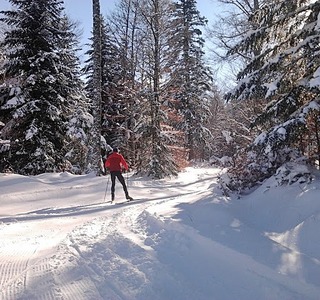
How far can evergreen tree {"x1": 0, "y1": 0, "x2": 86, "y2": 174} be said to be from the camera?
57.0 feet

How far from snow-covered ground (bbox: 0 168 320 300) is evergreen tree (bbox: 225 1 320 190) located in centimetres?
93

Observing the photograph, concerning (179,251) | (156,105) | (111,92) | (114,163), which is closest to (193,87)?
(111,92)

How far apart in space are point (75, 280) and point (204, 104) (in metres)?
29.0

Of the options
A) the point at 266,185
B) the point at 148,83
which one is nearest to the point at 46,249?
the point at 266,185

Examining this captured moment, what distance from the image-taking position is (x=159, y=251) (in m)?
5.10

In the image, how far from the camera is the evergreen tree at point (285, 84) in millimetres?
7133

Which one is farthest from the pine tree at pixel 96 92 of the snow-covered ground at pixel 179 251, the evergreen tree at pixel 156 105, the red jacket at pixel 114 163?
the snow-covered ground at pixel 179 251

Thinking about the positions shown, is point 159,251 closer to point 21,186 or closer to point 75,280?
point 75,280

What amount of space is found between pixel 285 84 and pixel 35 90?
13565 mm

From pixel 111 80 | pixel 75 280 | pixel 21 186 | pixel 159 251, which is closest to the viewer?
pixel 75 280

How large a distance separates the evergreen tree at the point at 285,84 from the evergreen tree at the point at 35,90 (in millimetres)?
11628

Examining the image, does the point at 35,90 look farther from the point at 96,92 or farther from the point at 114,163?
the point at 114,163

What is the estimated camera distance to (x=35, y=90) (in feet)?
59.0

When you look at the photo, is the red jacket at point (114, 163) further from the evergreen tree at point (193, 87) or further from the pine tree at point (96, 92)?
the evergreen tree at point (193, 87)
